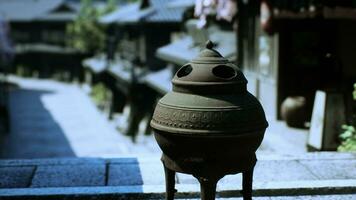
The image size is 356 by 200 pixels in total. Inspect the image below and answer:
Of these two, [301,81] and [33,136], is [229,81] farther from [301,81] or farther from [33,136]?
[33,136]

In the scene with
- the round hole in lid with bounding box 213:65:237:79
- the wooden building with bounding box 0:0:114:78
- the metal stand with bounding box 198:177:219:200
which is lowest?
the wooden building with bounding box 0:0:114:78

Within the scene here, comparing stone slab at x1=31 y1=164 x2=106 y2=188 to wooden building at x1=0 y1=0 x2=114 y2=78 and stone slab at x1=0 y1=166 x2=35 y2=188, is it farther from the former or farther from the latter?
wooden building at x1=0 y1=0 x2=114 y2=78

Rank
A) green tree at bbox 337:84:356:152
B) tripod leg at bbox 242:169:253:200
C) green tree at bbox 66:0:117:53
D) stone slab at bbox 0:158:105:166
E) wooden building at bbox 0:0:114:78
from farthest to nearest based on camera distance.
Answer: wooden building at bbox 0:0:114:78
green tree at bbox 66:0:117:53
green tree at bbox 337:84:356:152
stone slab at bbox 0:158:105:166
tripod leg at bbox 242:169:253:200

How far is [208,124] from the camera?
4.86 metres

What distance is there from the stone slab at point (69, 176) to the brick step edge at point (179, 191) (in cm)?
28

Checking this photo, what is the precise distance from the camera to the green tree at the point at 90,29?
4631 centimetres

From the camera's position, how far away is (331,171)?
7219 millimetres

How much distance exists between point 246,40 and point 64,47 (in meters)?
41.4

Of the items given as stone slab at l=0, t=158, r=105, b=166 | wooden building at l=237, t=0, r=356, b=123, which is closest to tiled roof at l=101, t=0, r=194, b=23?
wooden building at l=237, t=0, r=356, b=123

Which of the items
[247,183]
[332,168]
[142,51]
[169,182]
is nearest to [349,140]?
[332,168]

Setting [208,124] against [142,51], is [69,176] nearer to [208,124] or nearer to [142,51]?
[208,124]

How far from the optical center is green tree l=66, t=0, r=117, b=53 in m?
46.3

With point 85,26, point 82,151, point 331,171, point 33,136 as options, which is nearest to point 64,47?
point 85,26

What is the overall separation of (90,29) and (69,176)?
4086 cm
